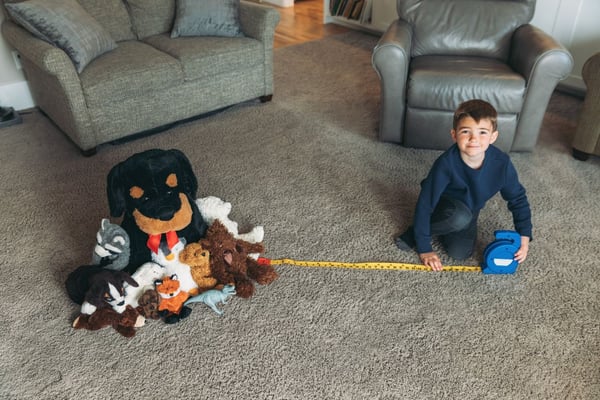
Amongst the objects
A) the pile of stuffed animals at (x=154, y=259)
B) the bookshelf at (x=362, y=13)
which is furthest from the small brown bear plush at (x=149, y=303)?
the bookshelf at (x=362, y=13)

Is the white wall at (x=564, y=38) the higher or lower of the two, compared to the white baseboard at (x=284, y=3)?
higher

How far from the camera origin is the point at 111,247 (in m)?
1.69

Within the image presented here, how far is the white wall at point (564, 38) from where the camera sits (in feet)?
10.6

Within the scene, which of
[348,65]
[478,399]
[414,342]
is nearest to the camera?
[478,399]

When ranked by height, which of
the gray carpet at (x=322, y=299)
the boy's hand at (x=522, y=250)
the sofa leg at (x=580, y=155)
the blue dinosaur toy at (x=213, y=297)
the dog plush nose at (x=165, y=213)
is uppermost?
the dog plush nose at (x=165, y=213)

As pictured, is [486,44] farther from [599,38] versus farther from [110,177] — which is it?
[110,177]

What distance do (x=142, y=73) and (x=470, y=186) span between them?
6.04 feet

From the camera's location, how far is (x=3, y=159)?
9.06 feet

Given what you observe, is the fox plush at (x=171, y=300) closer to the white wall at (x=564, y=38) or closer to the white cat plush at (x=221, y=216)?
the white cat plush at (x=221, y=216)

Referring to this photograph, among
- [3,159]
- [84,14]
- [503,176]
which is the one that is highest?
[84,14]

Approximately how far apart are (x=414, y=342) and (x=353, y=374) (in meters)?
0.24

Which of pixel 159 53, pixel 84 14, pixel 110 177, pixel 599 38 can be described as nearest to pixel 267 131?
pixel 159 53

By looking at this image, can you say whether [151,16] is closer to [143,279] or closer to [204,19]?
[204,19]

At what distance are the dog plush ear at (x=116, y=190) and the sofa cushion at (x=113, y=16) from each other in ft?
5.73
